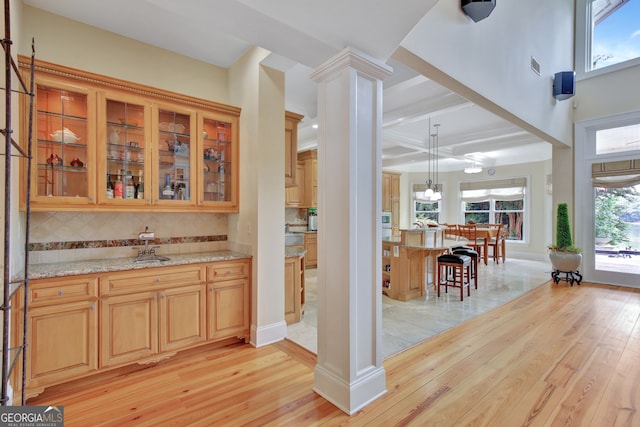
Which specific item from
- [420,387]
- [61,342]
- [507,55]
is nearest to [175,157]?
[61,342]

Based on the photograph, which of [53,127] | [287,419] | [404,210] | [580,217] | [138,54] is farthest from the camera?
[404,210]

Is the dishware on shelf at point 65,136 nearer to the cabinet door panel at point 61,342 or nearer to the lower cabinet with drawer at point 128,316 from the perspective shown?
the lower cabinet with drawer at point 128,316

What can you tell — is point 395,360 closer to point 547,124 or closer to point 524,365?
point 524,365

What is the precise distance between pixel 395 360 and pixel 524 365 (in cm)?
105

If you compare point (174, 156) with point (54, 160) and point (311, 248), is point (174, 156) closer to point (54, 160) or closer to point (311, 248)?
point (54, 160)

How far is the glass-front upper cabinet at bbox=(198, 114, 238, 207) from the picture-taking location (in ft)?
10.1

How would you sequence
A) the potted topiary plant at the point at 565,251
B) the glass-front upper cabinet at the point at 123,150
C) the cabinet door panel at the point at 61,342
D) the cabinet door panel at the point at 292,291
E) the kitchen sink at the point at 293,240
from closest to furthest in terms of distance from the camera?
the cabinet door panel at the point at 61,342
the glass-front upper cabinet at the point at 123,150
the cabinet door panel at the point at 292,291
the kitchen sink at the point at 293,240
the potted topiary plant at the point at 565,251

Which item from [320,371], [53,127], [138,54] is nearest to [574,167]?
[320,371]

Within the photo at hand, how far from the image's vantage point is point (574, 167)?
5.70 meters

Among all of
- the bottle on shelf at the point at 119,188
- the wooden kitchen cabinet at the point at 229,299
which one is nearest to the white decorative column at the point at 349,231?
the wooden kitchen cabinet at the point at 229,299

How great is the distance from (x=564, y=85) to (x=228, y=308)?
605 centimetres

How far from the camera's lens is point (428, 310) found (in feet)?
13.2

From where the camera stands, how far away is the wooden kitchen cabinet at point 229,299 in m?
2.76

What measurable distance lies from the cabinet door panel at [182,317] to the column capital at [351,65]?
203cm
